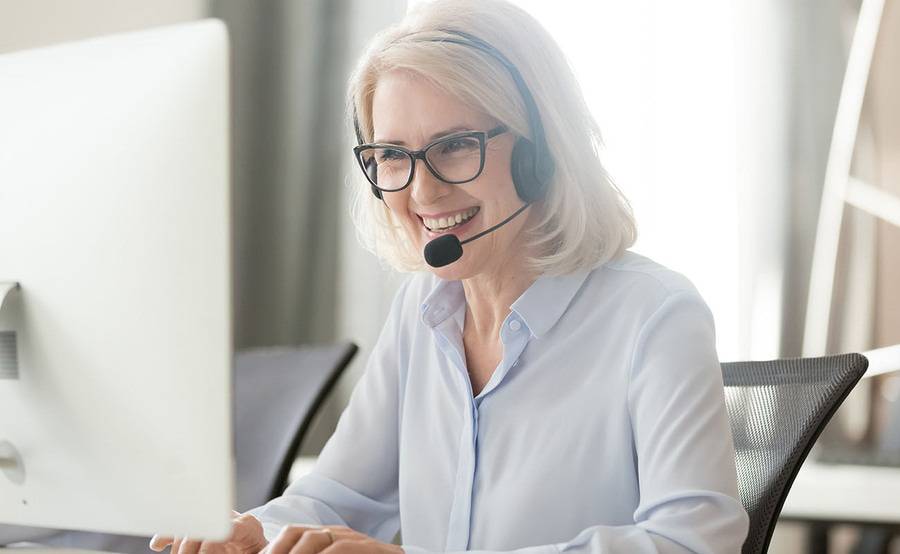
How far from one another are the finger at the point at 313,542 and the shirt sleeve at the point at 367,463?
0.40 meters

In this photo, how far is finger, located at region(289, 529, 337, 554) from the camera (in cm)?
85

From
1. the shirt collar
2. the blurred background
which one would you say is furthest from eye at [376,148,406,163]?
the blurred background

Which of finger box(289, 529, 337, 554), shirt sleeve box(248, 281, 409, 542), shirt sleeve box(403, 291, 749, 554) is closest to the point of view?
finger box(289, 529, 337, 554)

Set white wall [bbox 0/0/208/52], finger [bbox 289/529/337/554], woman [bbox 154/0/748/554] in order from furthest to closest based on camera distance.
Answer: white wall [bbox 0/0/208/52] → woman [bbox 154/0/748/554] → finger [bbox 289/529/337/554]

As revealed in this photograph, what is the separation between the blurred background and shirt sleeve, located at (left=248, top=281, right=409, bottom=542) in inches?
44.2

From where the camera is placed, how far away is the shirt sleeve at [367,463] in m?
1.30

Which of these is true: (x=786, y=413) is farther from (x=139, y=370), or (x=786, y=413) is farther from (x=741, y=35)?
(x=741, y=35)

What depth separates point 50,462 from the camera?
706 millimetres

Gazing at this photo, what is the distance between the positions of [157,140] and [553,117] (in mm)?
643

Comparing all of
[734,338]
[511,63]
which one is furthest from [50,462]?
[734,338]

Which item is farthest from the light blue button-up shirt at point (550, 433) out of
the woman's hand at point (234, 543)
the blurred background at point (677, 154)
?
the blurred background at point (677, 154)

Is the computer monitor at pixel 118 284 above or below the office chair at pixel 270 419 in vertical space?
above

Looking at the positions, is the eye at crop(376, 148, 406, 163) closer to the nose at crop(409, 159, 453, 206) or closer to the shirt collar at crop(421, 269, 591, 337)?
the nose at crop(409, 159, 453, 206)

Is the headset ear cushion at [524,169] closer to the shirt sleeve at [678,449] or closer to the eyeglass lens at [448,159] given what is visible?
the eyeglass lens at [448,159]
